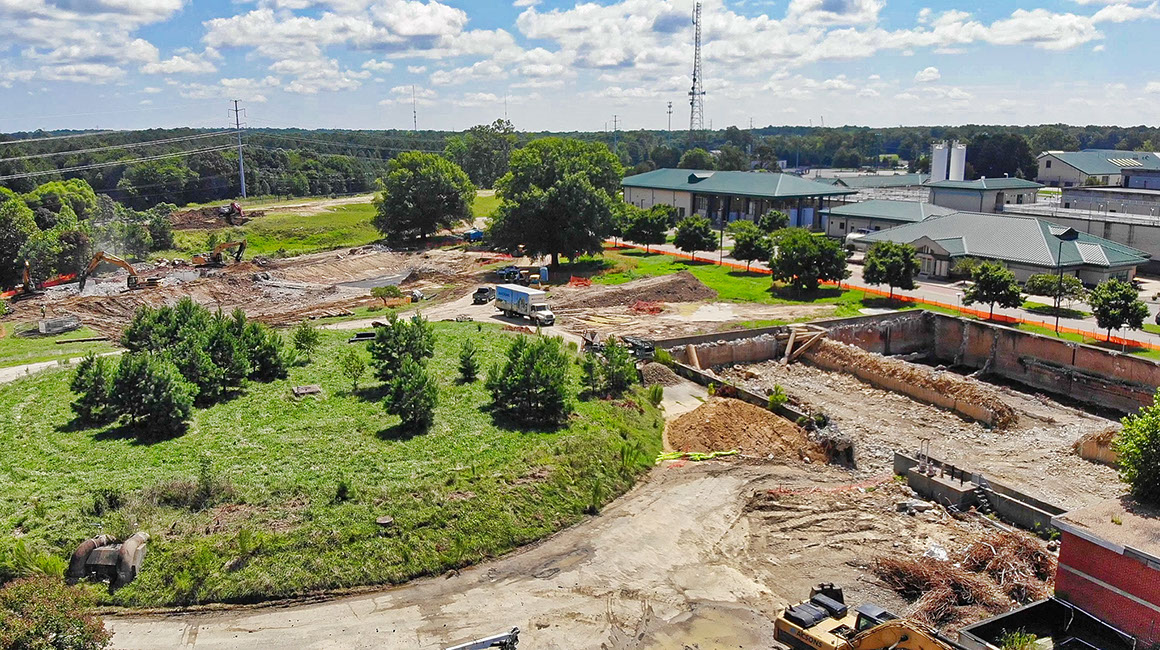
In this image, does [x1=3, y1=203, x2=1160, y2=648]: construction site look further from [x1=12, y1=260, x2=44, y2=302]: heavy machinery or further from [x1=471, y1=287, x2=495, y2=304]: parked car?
[x1=12, y1=260, x2=44, y2=302]: heavy machinery

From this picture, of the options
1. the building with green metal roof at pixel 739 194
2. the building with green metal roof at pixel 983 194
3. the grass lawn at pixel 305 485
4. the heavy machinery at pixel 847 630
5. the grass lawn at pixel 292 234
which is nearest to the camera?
the heavy machinery at pixel 847 630

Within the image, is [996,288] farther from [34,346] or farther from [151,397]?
[34,346]

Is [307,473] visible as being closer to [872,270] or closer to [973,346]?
[973,346]

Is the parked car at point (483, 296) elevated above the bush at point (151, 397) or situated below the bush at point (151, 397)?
below

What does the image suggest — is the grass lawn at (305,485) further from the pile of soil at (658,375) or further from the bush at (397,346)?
the pile of soil at (658,375)

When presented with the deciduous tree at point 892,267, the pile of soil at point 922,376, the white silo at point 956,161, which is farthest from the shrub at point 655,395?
the white silo at point 956,161

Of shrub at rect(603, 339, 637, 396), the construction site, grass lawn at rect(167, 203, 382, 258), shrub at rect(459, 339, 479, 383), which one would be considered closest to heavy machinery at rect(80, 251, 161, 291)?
the construction site
